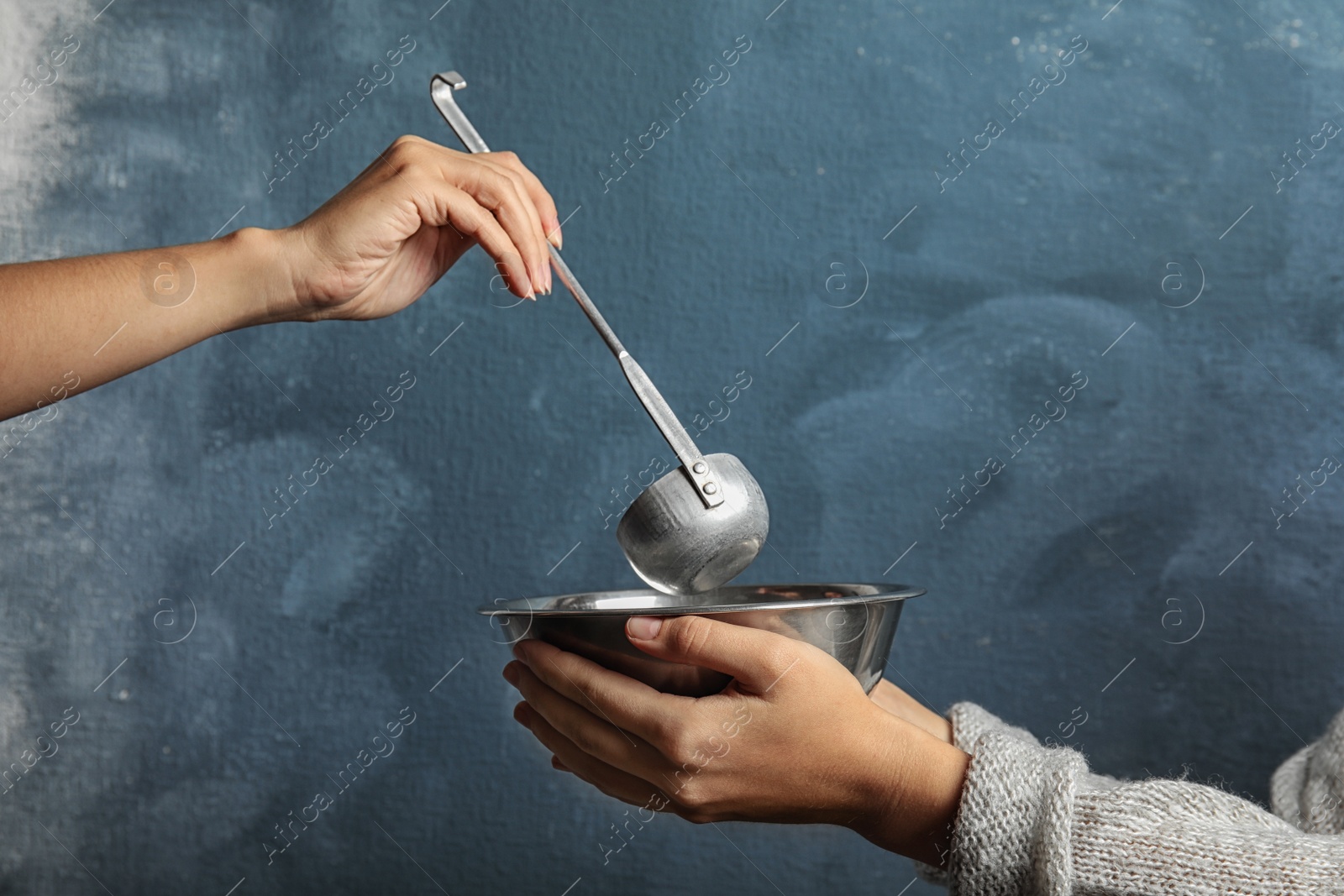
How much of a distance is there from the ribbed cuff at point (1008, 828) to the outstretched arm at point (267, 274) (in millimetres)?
507

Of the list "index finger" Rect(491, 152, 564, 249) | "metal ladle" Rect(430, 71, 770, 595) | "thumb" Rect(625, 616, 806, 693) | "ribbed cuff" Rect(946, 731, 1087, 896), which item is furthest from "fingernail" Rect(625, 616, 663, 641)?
"index finger" Rect(491, 152, 564, 249)

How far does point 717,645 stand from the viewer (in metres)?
0.65

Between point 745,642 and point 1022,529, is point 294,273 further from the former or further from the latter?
point 1022,529

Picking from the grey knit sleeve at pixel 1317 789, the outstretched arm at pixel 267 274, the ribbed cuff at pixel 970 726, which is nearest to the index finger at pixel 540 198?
the outstretched arm at pixel 267 274

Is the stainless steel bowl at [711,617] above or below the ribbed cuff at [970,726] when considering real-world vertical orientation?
above

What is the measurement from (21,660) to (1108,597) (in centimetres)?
134

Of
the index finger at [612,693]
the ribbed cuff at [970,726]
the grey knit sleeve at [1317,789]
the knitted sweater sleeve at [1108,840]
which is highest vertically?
the index finger at [612,693]

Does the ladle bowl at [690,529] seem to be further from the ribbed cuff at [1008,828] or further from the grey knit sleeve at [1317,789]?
the grey knit sleeve at [1317,789]

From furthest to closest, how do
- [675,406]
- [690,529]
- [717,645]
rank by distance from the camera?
[675,406]
[690,529]
[717,645]

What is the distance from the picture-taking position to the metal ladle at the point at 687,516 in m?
0.80

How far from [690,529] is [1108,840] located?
0.35 metres

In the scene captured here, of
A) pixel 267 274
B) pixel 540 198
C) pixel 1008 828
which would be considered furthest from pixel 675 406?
pixel 1008 828

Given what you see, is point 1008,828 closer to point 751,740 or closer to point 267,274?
point 751,740

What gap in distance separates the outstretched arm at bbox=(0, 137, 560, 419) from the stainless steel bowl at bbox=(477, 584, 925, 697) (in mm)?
288
